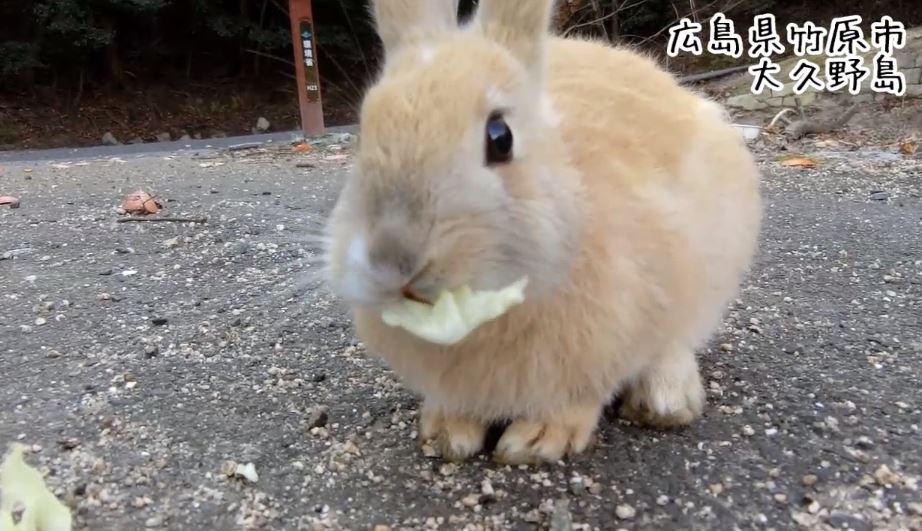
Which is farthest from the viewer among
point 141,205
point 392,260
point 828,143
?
point 828,143

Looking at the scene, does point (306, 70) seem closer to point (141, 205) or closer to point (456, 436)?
point (141, 205)

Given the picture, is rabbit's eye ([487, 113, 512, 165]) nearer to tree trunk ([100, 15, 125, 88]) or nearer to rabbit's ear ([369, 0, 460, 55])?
rabbit's ear ([369, 0, 460, 55])

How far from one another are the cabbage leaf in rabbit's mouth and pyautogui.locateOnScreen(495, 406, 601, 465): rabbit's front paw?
17.0 inches

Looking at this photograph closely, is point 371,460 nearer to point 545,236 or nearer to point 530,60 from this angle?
point 545,236

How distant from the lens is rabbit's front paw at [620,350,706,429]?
167 centimetres

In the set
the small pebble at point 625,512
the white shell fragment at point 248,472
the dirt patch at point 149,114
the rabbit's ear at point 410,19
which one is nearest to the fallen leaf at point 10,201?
the white shell fragment at point 248,472

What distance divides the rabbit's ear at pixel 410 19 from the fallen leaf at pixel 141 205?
273 centimetres

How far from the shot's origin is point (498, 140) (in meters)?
1.26

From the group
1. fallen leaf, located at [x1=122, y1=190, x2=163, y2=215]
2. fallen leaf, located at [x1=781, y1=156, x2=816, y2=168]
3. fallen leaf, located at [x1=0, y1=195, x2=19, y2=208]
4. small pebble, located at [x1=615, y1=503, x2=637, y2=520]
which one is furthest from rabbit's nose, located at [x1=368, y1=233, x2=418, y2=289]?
fallen leaf, located at [x1=781, y1=156, x2=816, y2=168]

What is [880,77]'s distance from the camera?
310 inches

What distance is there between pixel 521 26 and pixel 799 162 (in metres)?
4.44

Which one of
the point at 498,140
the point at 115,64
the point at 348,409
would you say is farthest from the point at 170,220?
the point at 115,64

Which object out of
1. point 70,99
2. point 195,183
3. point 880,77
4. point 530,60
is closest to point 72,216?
point 195,183

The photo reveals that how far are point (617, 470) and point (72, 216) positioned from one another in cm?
323
